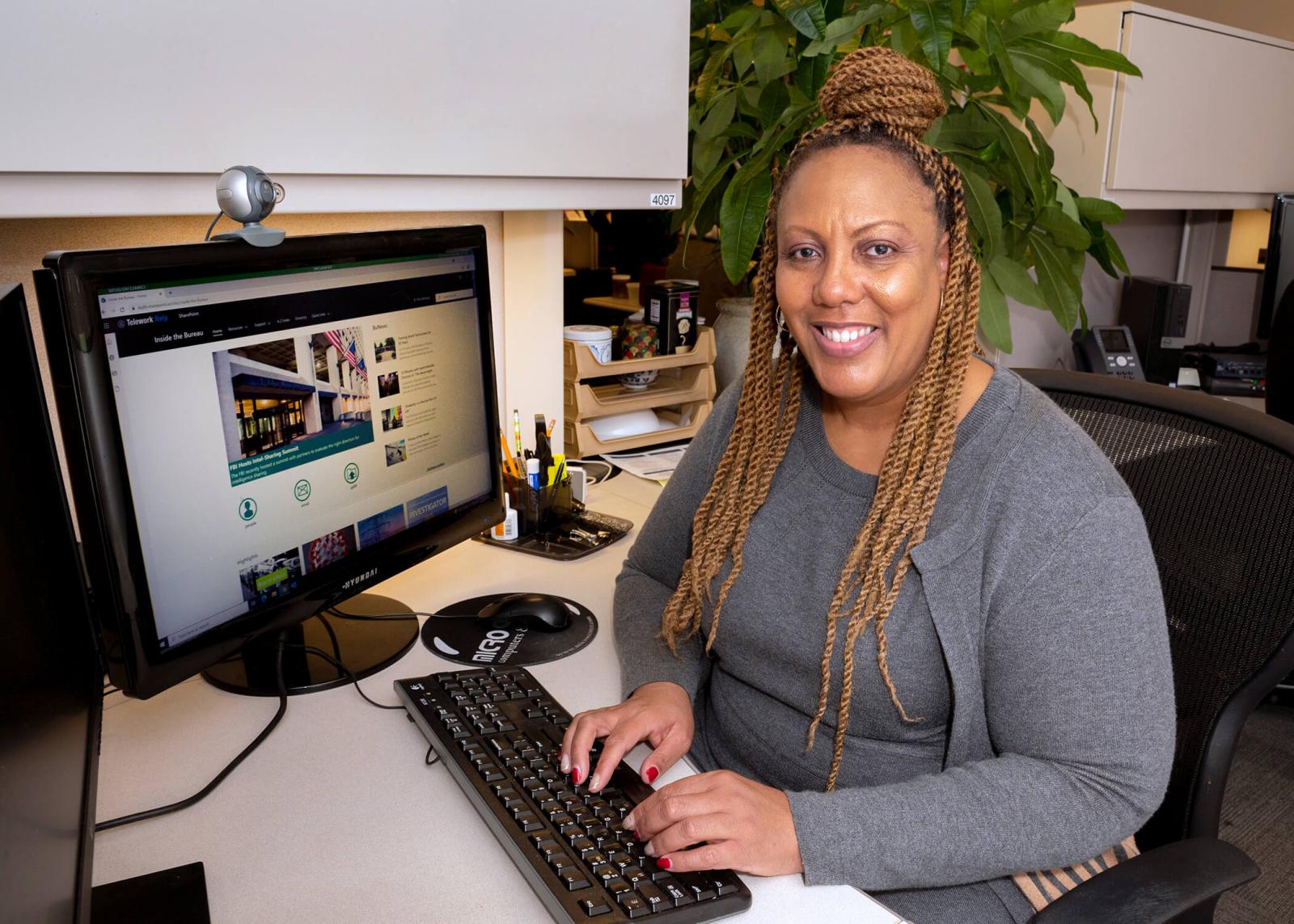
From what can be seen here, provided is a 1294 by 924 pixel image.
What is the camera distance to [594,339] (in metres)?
1.76

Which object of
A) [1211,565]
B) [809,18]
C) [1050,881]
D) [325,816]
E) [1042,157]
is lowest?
[1050,881]

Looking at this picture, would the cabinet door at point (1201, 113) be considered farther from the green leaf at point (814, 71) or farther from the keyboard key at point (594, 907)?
the keyboard key at point (594, 907)

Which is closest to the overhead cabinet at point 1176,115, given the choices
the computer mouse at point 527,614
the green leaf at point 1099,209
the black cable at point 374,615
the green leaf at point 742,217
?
the green leaf at point 1099,209

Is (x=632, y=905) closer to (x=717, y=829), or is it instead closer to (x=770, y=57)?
(x=717, y=829)

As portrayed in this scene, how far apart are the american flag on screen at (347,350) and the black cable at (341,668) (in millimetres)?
300

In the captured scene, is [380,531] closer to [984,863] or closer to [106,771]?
[106,771]

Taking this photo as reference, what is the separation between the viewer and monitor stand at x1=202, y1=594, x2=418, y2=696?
103 centimetres

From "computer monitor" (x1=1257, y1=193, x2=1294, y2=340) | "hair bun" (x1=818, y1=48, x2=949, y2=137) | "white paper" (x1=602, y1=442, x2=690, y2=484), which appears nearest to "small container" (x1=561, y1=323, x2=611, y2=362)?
"white paper" (x1=602, y1=442, x2=690, y2=484)

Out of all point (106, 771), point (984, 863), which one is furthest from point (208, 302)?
point (984, 863)

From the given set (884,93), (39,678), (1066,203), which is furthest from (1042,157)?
(39,678)

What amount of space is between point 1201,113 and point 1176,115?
12 cm

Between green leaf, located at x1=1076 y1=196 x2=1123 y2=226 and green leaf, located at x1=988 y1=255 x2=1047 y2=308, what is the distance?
28 centimetres

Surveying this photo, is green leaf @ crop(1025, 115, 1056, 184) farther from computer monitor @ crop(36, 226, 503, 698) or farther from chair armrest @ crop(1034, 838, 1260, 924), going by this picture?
chair armrest @ crop(1034, 838, 1260, 924)

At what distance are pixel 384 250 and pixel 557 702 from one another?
0.50 metres
